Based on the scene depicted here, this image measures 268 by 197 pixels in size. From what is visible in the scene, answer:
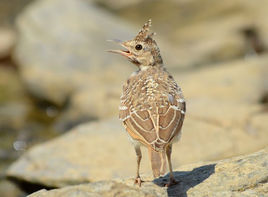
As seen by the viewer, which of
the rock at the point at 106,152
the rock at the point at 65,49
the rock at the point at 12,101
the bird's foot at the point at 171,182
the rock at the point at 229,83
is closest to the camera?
the bird's foot at the point at 171,182

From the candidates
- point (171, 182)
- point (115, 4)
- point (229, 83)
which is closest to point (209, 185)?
point (171, 182)

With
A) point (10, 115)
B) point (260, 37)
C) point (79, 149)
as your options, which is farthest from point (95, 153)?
point (260, 37)

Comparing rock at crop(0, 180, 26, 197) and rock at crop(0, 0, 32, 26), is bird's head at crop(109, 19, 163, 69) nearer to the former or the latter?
rock at crop(0, 180, 26, 197)

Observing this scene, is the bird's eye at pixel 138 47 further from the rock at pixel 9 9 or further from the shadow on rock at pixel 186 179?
the rock at pixel 9 9

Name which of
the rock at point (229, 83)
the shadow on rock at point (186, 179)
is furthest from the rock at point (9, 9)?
the shadow on rock at point (186, 179)

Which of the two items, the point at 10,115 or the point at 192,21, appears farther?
the point at 192,21

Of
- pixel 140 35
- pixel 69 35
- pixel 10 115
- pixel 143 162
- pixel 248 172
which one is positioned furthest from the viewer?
pixel 69 35

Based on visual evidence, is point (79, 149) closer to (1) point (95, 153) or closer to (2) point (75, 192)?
(1) point (95, 153)
